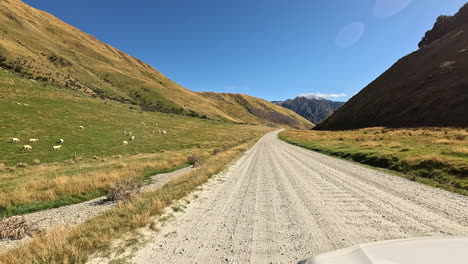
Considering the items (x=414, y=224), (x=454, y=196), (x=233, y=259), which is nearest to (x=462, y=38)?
(x=454, y=196)

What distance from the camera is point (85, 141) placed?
3375cm

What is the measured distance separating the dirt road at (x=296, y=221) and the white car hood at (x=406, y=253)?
6.52ft

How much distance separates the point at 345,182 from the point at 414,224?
19.5ft

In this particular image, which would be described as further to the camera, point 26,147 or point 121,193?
point 26,147

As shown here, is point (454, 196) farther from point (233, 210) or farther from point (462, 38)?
point (462, 38)

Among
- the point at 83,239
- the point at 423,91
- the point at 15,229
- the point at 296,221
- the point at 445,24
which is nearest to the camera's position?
the point at 83,239

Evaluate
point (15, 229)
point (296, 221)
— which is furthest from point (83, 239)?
point (296, 221)

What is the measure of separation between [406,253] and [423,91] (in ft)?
259

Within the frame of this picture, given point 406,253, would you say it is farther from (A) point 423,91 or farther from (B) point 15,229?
(A) point 423,91

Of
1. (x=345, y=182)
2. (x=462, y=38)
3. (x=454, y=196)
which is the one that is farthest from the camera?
(x=462, y=38)

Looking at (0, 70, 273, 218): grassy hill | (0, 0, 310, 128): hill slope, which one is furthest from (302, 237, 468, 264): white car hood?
(0, 0, 310, 128): hill slope

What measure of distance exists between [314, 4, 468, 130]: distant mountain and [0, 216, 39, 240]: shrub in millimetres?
61868

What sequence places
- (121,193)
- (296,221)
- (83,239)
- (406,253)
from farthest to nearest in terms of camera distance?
(121,193) < (296,221) < (83,239) < (406,253)

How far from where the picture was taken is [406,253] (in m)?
2.80
